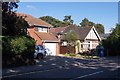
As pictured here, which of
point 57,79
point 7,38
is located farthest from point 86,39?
point 57,79

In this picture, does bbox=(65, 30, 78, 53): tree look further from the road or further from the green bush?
the road

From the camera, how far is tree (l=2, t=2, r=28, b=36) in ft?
87.2

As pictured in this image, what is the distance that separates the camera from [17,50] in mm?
24641

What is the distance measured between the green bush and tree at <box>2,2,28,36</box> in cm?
223

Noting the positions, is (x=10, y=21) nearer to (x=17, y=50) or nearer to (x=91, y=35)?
(x=17, y=50)

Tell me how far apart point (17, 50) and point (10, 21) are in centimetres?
375

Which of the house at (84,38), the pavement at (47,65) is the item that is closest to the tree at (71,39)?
the house at (84,38)

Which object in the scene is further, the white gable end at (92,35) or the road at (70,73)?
the white gable end at (92,35)

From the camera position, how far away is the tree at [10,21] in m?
26.6

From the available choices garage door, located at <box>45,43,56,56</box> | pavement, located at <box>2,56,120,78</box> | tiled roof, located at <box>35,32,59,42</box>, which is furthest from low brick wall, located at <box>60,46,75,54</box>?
pavement, located at <box>2,56,120,78</box>

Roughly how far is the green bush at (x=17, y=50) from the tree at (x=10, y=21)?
2230 mm

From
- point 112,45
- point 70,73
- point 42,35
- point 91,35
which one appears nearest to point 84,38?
point 91,35

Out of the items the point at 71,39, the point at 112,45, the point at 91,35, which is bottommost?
the point at 112,45

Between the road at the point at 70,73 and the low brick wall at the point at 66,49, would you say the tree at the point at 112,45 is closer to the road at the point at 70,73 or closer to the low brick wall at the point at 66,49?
the low brick wall at the point at 66,49
